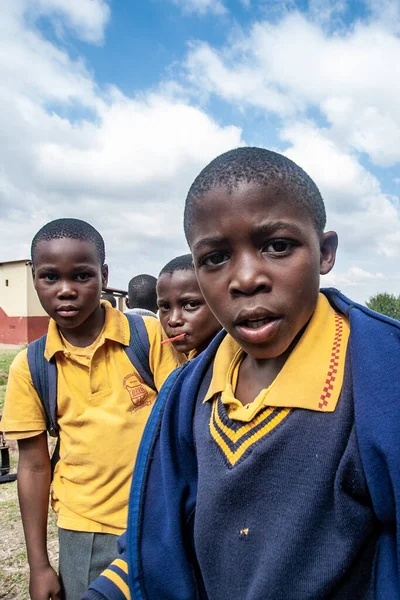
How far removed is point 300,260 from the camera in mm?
913

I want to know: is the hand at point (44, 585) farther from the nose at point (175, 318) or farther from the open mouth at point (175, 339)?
the nose at point (175, 318)

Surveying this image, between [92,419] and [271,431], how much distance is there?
976 millimetres

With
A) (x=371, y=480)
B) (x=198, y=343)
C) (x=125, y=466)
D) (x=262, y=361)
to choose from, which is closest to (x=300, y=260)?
(x=262, y=361)

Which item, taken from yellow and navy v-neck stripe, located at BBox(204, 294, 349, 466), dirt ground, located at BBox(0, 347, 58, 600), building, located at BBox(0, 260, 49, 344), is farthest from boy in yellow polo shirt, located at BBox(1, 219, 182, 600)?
building, located at BBox(0, 260, 49, 344)

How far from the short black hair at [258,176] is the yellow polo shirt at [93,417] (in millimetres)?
888

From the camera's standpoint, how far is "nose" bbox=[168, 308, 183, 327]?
2111mm

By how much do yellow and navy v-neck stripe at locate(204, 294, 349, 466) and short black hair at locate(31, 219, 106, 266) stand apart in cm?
105

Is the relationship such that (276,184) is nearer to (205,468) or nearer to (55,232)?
(205,468)

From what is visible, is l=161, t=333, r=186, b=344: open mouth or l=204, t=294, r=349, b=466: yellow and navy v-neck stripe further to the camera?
l=161, t=333, r=186, b=344: open mouth

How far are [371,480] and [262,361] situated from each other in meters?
0.36

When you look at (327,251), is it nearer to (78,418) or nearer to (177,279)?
(78,418)

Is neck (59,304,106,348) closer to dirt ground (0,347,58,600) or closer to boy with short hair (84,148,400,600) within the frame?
boy with short hair (84,148,400,600)

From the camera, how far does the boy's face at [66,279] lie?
1.74 m

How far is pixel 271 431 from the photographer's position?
0.87 meters
